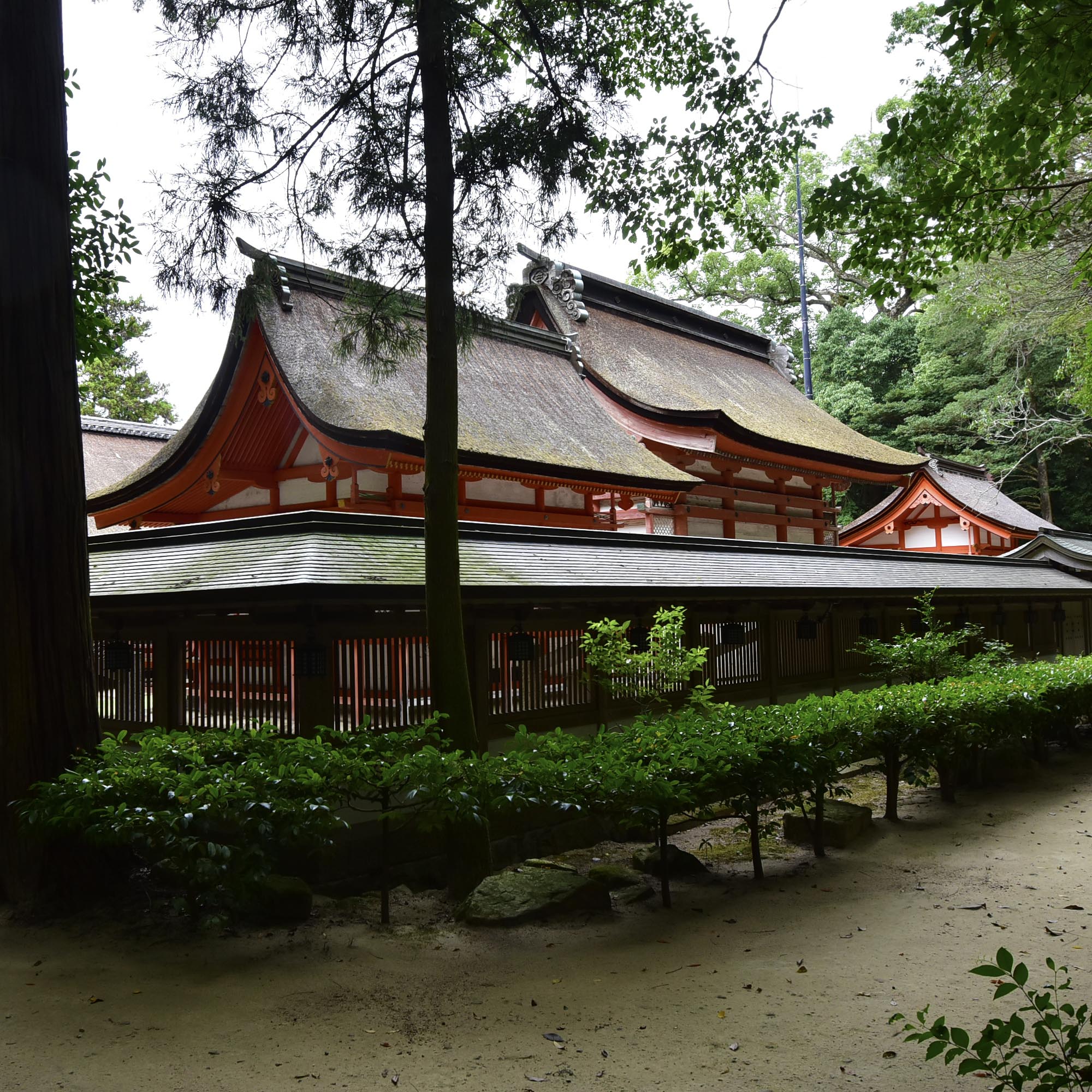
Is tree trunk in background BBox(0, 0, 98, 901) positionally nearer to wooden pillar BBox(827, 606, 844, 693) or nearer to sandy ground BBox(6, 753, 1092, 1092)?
sandy ground BBox(6, 753, 1092, 1092)

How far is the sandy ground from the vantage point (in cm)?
404

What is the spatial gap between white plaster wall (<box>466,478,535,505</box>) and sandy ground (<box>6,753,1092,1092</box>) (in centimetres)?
913

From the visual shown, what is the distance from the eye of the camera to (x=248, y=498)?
608 inches

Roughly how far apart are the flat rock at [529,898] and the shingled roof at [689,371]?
1361 centimetres

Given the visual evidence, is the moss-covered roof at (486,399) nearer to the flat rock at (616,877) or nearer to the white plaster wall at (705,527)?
the white plaster wall at (705,527)

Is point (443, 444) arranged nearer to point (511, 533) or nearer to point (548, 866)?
point (548, 866)

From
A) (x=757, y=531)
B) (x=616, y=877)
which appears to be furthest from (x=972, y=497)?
(x=616, y=877)

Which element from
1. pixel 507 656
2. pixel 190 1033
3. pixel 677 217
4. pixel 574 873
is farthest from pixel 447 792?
pixel 677 217

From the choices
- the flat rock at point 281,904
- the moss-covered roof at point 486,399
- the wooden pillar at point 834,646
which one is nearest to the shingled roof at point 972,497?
the moss-covered roof at point 486,399

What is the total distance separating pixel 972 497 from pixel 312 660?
94.0 feet

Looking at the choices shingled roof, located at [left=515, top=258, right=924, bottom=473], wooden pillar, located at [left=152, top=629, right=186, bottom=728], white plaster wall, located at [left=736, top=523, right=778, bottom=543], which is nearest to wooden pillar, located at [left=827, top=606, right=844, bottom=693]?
shingled roof, located at [left=515, top=258, right=924, bottom=473]

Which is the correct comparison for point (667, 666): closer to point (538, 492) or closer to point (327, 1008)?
point (327, 1008)

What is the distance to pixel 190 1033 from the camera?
174 inches

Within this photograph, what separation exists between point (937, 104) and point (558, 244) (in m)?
3.25
